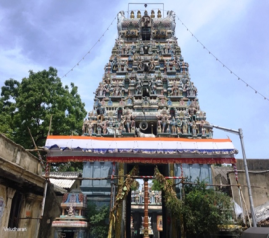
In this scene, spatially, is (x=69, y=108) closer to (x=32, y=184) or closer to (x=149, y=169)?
(x=149, y=169)

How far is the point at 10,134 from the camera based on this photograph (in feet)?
64.4

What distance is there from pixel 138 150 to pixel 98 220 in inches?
165

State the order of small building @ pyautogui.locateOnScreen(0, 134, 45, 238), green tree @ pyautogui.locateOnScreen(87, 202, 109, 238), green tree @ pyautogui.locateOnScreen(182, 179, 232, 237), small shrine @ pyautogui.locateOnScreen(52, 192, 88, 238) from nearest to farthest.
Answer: small building @ pyautogui.locateOnScreen(0, 134, 45, 238) → green tree @ pyautogui.locateOnScreen(182, 179, 232, 237) → small shrine @ pyautogui.locateOnScreen(52, 192, 88, 238) → green tree @ pyautogui.locateOnScreen(87, 202, 109, 238)

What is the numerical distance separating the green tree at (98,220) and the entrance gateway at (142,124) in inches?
38.1

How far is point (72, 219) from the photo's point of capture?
11828mm

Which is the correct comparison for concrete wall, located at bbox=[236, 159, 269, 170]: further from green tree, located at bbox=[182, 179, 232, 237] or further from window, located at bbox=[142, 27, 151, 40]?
window, located at bbox=[142, 27, 151, 40]

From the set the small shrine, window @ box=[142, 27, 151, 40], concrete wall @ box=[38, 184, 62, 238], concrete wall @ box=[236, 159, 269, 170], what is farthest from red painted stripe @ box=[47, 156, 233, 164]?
window @ box=[142, 27, 151, 40]

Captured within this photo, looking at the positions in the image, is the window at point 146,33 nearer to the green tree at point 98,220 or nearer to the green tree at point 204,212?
the green tree at point 98,220

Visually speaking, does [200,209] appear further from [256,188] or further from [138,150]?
[256,188]

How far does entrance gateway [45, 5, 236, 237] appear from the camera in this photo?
12039 millimetres

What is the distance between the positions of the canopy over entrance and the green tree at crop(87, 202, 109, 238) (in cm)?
Answer: 312

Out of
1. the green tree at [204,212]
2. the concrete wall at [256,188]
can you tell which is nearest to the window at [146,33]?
the concrete wall at [256,188]

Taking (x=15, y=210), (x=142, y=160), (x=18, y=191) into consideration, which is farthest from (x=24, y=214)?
Result: (x=142, y=160)

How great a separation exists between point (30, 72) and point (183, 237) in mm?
17949
